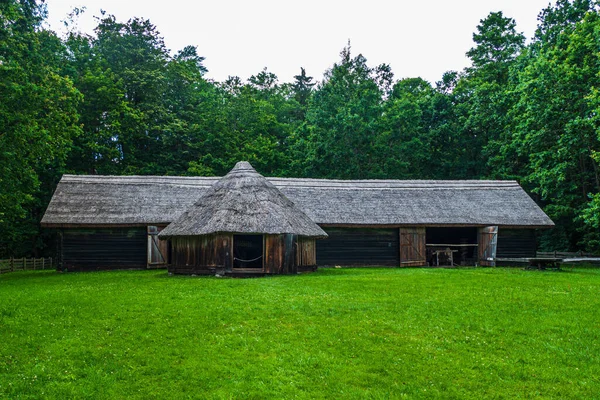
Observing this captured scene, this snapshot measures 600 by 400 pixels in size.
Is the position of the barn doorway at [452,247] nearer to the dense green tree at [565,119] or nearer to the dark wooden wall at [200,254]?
the dense green tree at [565,119]

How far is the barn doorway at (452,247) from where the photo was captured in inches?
1263

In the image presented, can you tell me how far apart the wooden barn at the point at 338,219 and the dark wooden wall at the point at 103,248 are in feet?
0.18

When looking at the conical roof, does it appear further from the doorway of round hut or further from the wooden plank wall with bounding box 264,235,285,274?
the doorway of round hut

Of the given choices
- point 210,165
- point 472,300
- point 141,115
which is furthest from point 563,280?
point 141,115

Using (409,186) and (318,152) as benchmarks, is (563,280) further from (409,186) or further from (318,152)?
(318,152)

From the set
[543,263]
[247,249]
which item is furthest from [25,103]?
[543,263]

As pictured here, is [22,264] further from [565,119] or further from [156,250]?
[565,119]

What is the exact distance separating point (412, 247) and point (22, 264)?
1043 inches

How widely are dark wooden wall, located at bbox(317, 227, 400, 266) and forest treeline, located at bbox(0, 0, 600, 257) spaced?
39.8ft

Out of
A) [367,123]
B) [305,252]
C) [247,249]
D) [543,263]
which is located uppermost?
[367,123]

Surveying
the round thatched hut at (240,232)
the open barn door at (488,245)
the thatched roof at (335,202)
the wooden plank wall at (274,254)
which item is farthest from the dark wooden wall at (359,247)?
the wooden plank wall at (274,254)

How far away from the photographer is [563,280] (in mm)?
21719

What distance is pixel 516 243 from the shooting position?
32.5 meters

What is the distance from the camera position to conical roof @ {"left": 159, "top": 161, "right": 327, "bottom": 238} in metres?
23.1
